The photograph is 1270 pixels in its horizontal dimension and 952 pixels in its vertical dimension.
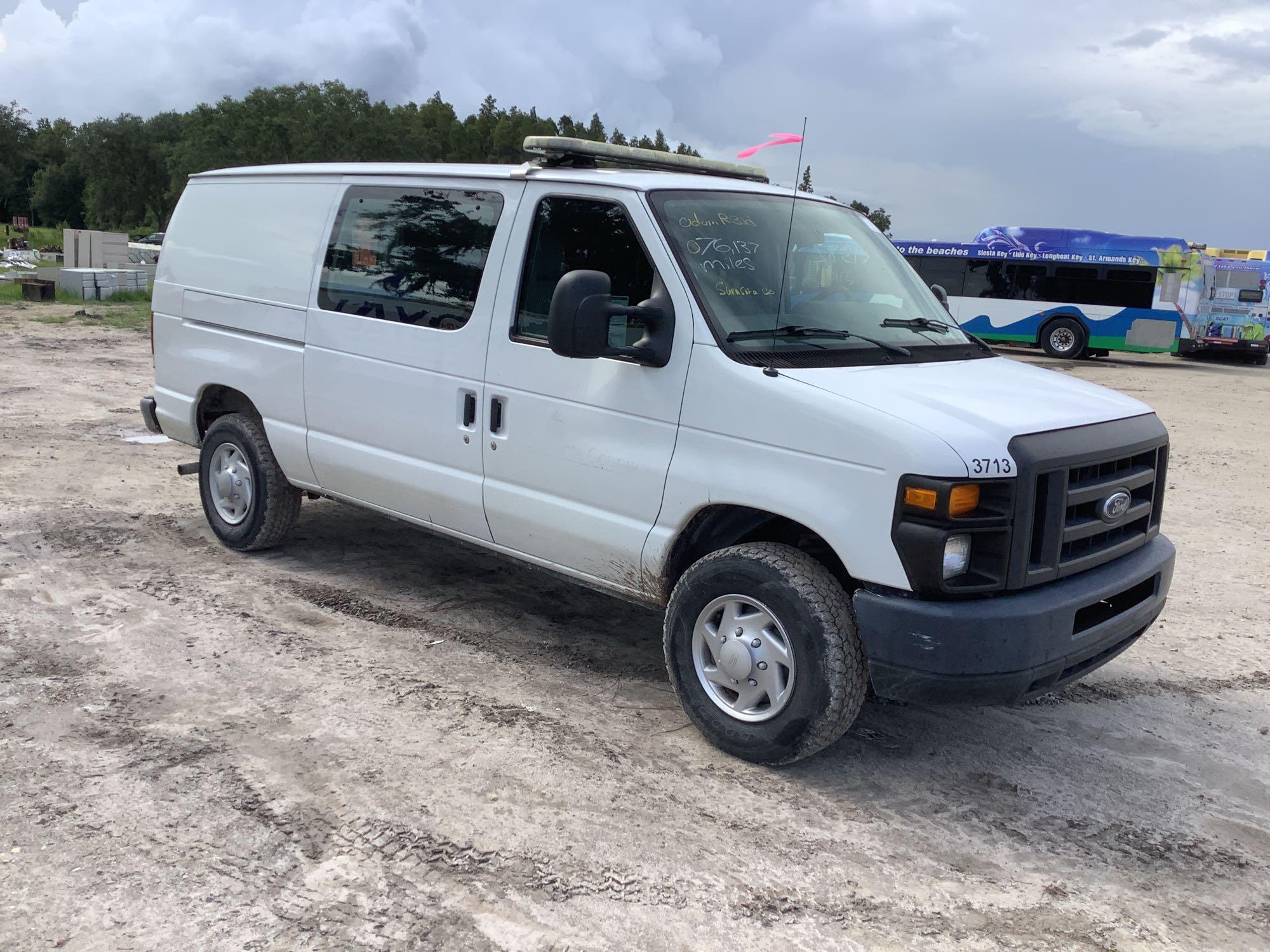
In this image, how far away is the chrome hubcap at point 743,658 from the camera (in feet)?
12.9

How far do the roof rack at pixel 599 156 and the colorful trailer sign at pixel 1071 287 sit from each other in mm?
23760

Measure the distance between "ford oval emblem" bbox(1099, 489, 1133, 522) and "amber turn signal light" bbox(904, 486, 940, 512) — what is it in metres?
0.84

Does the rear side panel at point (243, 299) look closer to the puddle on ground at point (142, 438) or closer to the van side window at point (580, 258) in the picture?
the van side window at point (580, 258)

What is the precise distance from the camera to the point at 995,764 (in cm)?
430

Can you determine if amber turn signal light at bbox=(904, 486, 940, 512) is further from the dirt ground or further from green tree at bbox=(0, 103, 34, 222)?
green tree at bbox=(0, 103, 34, 222)

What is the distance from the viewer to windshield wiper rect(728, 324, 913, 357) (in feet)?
13.5

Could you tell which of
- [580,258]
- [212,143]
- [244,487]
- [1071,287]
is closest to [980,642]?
[580,258]

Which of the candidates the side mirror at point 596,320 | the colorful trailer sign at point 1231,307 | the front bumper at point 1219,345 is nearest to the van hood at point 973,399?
the side mirror at point 596,320

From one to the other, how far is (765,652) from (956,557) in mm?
807

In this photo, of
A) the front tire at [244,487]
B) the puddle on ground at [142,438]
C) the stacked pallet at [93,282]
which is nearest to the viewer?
the front tire at [244,487]

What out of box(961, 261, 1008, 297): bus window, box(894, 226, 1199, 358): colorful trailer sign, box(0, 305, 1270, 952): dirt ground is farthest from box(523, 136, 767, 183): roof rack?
box(961, 261, 1008, 297): bus window

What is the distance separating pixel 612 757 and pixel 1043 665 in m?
1.60

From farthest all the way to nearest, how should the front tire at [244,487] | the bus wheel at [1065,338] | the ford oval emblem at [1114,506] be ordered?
the bus wheel at [1065,338] → the front tire at [244,487] → the ford oval emblem at [1114,506]

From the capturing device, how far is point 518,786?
381cm
